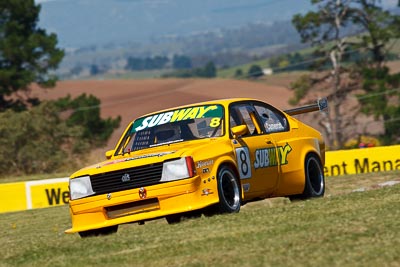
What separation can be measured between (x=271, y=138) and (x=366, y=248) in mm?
4891

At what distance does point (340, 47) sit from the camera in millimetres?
69188

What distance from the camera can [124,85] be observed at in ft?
363

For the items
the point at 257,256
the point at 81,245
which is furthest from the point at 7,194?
the point at 257,256

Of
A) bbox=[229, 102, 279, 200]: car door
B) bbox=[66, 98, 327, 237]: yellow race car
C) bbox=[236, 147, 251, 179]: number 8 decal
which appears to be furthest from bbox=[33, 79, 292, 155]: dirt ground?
bbox=[236, 147, 251, 179]: number 8 decal

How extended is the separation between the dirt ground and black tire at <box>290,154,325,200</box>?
247 ft

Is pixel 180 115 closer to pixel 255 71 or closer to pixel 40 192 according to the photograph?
pixel 40 192

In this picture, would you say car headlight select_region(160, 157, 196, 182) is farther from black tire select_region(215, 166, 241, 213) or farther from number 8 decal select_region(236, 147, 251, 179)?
number 8 decal select_region(236, 147, 251, 179)

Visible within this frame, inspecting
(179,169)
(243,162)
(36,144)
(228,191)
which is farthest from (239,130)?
(36,144)

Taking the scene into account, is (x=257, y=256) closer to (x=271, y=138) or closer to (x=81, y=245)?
(x=81, y=245)

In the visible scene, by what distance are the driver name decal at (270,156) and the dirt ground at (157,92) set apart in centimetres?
7585

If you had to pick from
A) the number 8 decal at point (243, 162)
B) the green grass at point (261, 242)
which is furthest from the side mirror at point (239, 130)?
the green grass at point (261, 242)

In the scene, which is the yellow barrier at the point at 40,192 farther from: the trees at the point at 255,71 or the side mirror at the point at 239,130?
the trees at the point at 255,71

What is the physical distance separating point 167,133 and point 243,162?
3.37 ft

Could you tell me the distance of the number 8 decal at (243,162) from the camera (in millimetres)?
11867
